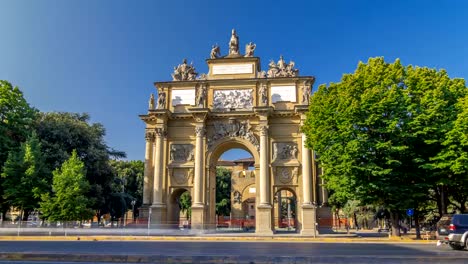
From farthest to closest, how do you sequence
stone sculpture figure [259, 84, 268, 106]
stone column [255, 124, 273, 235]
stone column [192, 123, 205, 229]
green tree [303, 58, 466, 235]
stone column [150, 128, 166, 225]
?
stone sculpture figure [259, 84, 268, 106] → stone column [150, 128, 166, 225] → stone column [192, 123, 205, 229] → stone column [255, 124, 273, 235] → green tree [303, 58, 466, 235]

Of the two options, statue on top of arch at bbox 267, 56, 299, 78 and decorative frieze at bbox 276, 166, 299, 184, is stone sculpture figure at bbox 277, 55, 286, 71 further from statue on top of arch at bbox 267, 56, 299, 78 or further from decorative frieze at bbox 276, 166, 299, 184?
decorative frieze at bbox 276, 166, 299, 184

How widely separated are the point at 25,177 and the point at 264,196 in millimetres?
20265

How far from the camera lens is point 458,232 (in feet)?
56.8

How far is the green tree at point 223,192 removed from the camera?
236ft

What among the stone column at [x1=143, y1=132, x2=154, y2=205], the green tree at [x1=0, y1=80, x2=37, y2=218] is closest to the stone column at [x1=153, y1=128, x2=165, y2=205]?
the stone column at [x1=143, y1=132, x2=154, y2=205]

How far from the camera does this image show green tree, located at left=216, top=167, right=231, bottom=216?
72062mm

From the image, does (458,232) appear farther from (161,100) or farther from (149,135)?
(149,135)

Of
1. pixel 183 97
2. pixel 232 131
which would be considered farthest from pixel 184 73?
pixel 232 131

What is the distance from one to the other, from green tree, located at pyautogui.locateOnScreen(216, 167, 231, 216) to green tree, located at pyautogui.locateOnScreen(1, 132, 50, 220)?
4057 centimetres

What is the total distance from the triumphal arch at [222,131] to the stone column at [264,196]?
0.30 feet

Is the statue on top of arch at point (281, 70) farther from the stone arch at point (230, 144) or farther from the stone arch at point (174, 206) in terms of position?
the stone arch at point (174, 206)

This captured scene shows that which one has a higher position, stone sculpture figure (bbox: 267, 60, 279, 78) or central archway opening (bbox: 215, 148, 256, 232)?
stone sculpture figure (bbox: 267, 60, 279, 78)

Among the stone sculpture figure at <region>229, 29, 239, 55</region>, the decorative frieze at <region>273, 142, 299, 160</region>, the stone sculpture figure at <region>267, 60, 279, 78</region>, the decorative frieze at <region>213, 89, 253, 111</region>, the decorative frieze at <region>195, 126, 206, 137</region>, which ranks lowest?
the decorative frieze at <region>273, 142, 299, 160</region>

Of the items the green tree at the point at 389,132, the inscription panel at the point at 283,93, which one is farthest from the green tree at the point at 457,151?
the inscription panel at the point at 283,93
